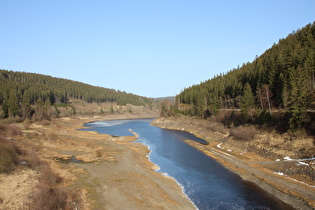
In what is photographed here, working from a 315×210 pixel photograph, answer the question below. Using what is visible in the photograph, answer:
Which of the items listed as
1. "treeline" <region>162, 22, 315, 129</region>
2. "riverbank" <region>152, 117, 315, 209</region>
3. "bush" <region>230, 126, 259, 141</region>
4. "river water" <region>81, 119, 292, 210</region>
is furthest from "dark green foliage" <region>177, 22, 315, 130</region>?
"river water" <region>81, 119, 292, 210</region>

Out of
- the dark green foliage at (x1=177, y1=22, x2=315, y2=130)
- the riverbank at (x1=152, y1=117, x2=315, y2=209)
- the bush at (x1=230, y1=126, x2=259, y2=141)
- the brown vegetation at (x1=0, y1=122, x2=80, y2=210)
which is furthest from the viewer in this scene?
the bush at (x1=230, y1=126, x2=259, y2=141)

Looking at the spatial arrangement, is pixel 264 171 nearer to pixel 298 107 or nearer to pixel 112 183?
pixel 298 107

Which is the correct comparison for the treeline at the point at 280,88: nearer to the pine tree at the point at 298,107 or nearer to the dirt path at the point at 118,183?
the pine tree at the point at 298,107

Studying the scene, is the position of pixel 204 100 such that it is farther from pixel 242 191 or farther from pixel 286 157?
pixel 242 191

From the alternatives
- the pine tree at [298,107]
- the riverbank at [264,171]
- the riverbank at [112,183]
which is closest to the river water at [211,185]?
the riverbank at [264,171]

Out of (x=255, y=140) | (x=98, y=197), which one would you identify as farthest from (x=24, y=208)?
(x=255, y=140)

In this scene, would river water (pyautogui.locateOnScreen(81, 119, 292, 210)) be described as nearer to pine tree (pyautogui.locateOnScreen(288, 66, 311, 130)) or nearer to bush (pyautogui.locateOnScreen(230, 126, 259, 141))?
bush (pyautogui.locateOnScreen(230, 126, 259, 141))

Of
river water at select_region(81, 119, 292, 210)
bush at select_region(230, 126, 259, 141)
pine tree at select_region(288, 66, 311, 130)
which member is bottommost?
river water at select_region(81, 119, 292, 210)

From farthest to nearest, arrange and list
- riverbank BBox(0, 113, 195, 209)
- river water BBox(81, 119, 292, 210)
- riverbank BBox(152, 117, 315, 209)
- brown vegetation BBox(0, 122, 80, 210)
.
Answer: riverbank BBox(152, 117, 315, 209), river water BBox(81, 119, 292, 210), riverbank BBox(0, 113, 195, 209), brown vegetation BBox(0, 122, 80, 210)

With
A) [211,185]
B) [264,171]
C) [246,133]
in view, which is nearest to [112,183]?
[211,185]

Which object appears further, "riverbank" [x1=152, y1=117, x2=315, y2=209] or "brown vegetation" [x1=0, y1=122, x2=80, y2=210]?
"riverbank" [x1=152, y1=117, x2=315, y2=209]

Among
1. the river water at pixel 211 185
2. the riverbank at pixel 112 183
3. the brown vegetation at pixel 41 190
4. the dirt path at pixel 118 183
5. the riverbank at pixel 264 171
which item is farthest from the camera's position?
the riverbank at pixel 264 171

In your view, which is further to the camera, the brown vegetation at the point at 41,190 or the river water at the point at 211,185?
the river water at the point at 211,185

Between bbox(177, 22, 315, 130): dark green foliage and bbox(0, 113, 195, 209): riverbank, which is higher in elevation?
bbox(177, 22, 315, 130): dark green foliage
